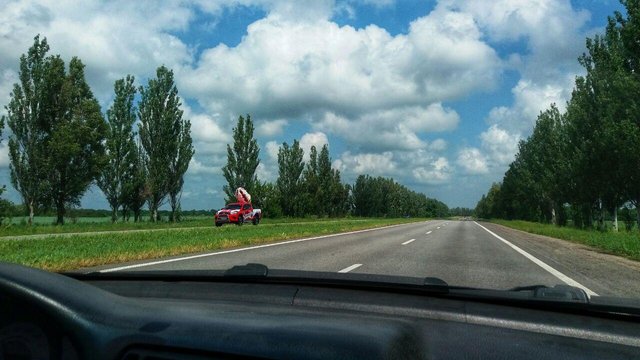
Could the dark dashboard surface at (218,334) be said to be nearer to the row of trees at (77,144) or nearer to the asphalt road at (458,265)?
the asphalt road at (458,265)

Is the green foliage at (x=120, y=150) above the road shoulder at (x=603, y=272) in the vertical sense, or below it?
above

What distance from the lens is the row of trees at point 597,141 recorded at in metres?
24.7

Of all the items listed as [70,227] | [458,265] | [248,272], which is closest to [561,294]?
[248,272]

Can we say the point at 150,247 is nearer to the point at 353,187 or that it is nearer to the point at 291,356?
the point at 291,356

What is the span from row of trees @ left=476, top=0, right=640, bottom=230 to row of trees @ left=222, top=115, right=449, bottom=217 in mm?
29878

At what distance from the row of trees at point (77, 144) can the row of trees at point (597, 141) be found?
109 feet

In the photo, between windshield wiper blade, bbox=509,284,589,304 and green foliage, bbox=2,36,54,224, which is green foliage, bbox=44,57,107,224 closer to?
green foliage, bbox=2,36,54,224

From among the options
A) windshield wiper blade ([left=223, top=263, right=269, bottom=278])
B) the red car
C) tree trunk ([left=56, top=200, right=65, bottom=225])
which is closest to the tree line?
tree trunk ([left=56, top=200, right=65, bottom=225])

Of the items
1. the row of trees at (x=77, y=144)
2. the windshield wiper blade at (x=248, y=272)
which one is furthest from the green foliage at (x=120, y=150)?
the windshield wiper blade at (x=248, y=272)

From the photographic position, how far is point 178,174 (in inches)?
1836

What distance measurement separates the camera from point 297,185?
7381cm

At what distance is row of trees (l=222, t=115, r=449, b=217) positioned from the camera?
5606 cm

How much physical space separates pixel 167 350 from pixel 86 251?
526 inches

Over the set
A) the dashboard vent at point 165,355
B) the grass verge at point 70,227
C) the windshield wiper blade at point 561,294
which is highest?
the dashboard vent at point 165,355
